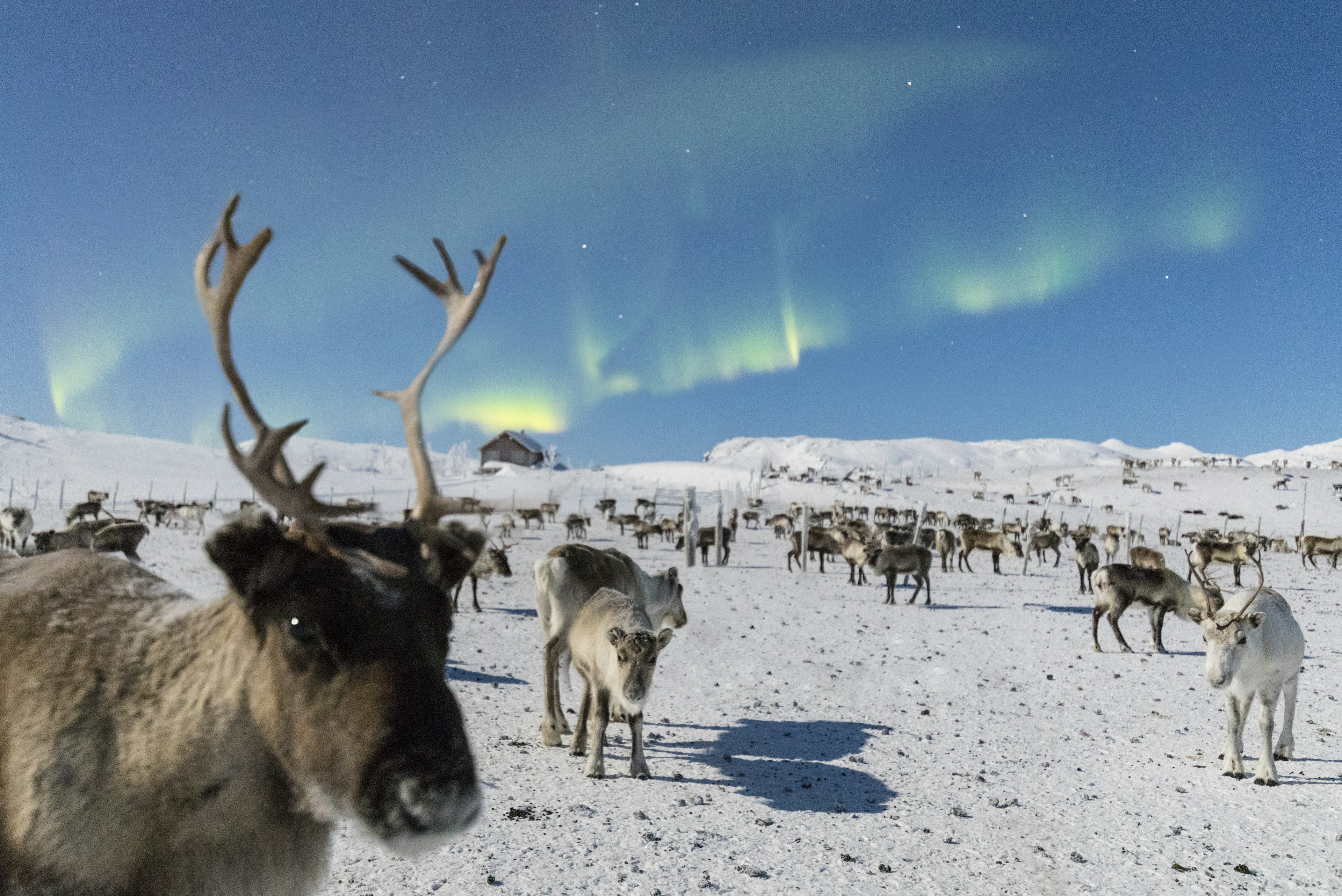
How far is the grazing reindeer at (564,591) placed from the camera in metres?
7.76

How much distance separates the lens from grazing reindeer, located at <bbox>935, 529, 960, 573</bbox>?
28625mm

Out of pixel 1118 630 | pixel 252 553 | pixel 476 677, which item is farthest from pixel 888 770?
pixel 1118 630

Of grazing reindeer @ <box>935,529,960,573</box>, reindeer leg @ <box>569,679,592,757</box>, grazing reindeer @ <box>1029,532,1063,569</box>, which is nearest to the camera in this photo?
reindeer leg @ <box>569,679,592,757</box>

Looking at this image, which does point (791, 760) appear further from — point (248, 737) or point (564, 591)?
point (248, 737)

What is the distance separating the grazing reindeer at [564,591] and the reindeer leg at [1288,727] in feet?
21.7

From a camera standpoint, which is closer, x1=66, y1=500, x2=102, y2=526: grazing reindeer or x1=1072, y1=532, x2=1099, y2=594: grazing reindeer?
x1=1072, y1=532, x2=1099, y2=594: grazing reindeer

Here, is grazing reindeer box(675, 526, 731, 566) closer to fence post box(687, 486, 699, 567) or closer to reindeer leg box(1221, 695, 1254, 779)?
fence post box(687, 486, 699, 567)

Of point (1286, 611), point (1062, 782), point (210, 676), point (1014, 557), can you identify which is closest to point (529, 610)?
point (1062, 782)

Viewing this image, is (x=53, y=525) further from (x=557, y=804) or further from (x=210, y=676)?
(x=210, y=676)

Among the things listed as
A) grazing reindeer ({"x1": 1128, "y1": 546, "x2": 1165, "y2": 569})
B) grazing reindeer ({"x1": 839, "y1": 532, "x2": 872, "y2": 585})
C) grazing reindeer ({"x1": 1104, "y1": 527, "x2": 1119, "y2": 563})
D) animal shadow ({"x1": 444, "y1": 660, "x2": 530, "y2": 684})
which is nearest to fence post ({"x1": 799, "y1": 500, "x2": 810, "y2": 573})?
grazing reindeer ({"x1": 839, "y1": 532, "x2": 872, "y2": 585})

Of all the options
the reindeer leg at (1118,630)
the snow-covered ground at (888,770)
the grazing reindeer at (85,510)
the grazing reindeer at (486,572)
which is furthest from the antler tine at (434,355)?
the grazing reindeer at (85,510)

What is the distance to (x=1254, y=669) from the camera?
723cm

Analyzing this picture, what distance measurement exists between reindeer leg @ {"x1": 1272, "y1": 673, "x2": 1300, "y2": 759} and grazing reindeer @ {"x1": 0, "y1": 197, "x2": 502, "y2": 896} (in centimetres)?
908

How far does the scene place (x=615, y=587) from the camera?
369 inches
